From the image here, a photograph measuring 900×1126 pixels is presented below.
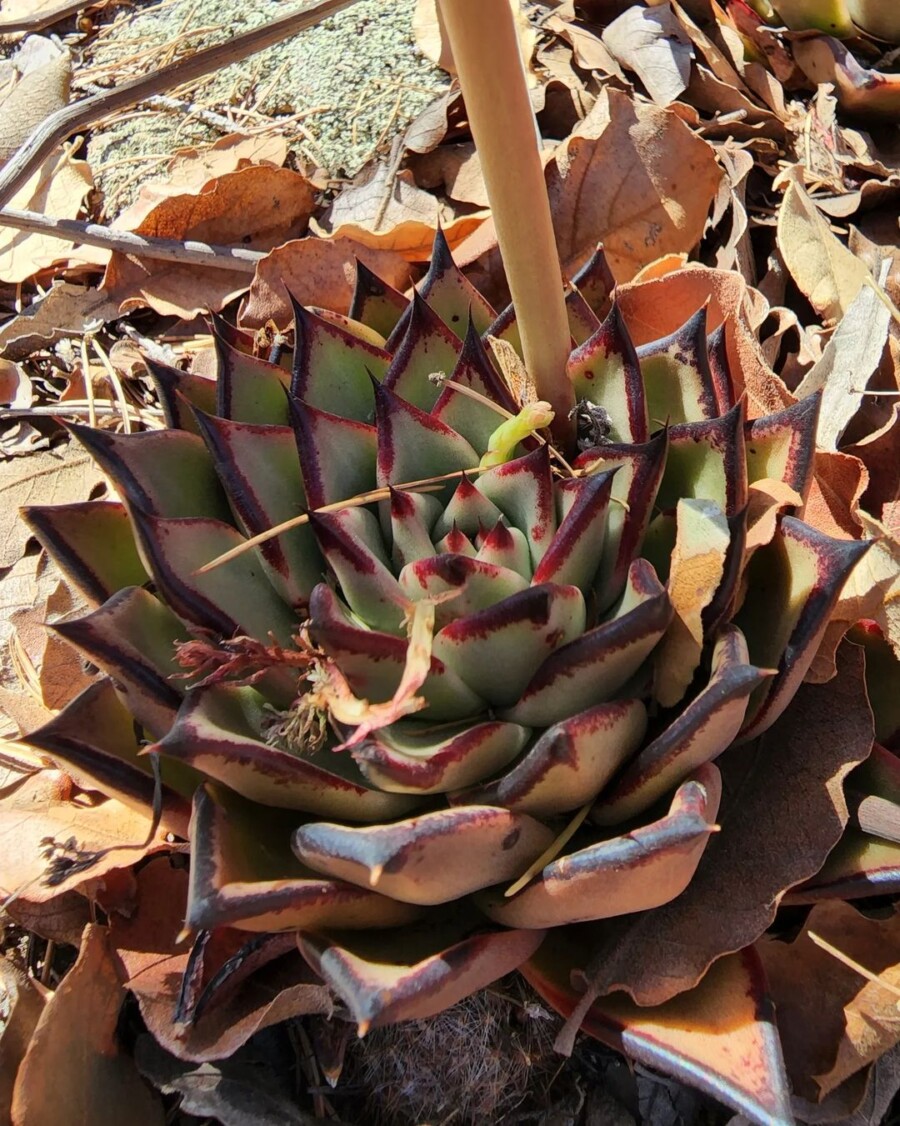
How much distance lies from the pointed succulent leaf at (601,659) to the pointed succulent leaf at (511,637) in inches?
0.6

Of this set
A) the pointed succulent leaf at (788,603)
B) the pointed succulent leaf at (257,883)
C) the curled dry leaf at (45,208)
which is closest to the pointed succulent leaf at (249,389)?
the pointed succulent leaf at (257,883)

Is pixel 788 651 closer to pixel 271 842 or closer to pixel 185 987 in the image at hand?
pixel 271 842

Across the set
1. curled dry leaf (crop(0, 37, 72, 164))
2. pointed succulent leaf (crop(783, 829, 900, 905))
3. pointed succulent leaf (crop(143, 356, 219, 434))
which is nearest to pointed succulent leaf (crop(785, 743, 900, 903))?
pointed succulent leaf (crop(783, 829, 900, 905))

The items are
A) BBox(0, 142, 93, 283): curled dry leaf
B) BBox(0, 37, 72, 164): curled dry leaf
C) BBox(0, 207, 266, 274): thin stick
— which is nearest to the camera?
BBox(0, 207, 266, 274): thin stick

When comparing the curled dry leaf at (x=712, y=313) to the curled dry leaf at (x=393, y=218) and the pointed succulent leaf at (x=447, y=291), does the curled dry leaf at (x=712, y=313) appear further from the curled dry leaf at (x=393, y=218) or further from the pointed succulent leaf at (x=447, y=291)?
the curled dry leaf at (x=393, y=218)

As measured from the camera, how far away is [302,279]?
4.93 ft

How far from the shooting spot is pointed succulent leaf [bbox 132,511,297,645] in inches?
39.0

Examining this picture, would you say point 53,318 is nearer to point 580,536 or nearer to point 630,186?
point 630,186

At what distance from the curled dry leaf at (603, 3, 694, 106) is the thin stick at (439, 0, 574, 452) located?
921 mm

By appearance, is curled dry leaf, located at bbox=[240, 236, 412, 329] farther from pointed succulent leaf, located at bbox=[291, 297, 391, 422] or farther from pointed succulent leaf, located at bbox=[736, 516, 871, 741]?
pointed succulent leaf, located at bbox=[736, 516, 871, 741]

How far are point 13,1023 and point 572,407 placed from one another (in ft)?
2.84

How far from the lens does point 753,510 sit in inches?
40.4

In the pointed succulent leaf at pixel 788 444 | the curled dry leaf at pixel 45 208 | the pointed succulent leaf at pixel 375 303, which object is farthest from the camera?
the curled dry leaf at pixel 45 208

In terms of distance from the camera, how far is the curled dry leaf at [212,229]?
171 cm
